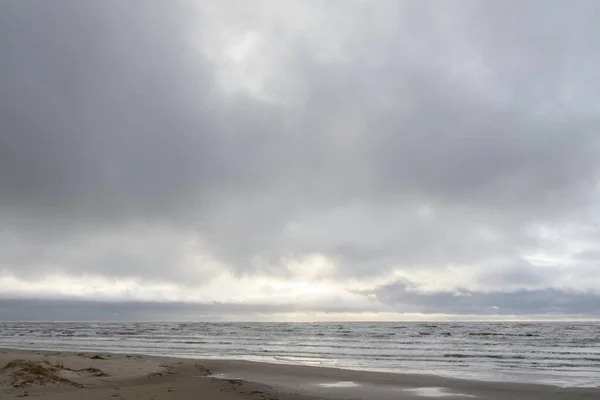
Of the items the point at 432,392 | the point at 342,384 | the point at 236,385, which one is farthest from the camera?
the point at 342,384

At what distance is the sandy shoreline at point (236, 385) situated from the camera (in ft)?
50.1

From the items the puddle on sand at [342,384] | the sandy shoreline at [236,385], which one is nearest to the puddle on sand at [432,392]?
the sandy shoreline at [236,385]

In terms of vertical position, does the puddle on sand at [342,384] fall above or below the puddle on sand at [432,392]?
below

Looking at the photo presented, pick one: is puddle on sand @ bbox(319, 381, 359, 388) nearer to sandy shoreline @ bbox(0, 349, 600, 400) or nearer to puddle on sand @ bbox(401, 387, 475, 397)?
sandy shoreline @ bbox(0, 349, 600, 400)

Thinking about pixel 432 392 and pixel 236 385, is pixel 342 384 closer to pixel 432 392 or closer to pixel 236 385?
pixel 432 392

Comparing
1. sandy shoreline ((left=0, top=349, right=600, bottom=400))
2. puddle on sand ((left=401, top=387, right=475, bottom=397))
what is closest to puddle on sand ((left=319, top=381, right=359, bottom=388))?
sandy shoreline ((left=0, top=349, right=600, bottom=400))

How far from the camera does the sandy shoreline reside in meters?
15.3

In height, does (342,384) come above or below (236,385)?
below

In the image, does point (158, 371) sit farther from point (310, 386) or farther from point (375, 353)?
point (375, 353)

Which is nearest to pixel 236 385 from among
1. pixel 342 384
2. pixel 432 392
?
pixel 342 384

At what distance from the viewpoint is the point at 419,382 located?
20.6m

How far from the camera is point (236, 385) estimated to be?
1816 cm

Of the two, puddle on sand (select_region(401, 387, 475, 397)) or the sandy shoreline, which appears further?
puddle on sand (select_region(401, 387, 475, 397))

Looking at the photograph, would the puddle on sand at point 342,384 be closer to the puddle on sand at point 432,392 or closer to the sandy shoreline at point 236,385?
A: the sandy shoreline at point 236,385
